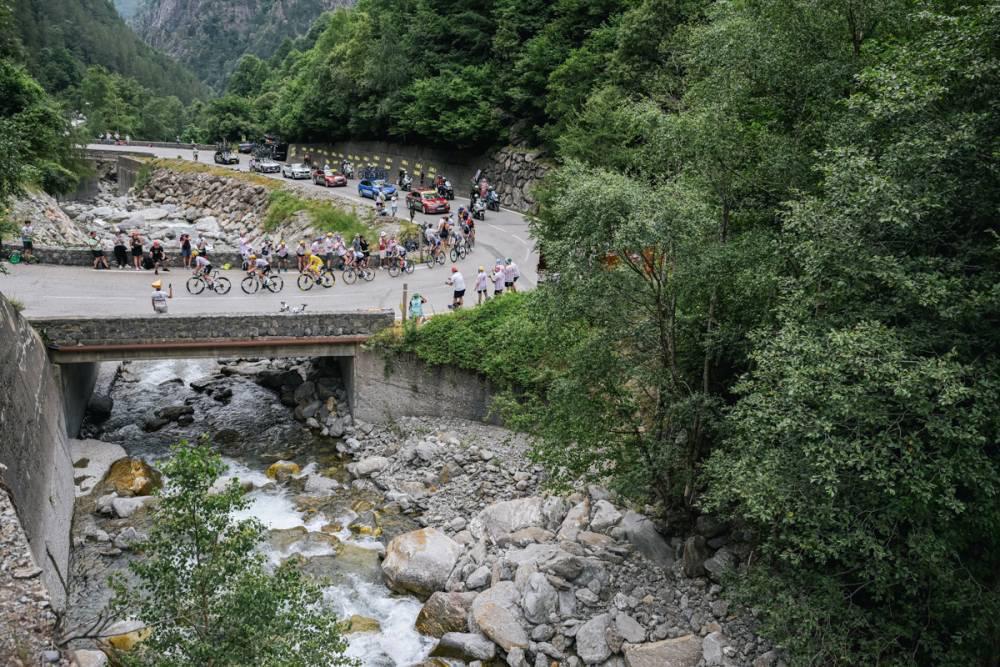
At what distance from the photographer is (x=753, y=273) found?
1473cm

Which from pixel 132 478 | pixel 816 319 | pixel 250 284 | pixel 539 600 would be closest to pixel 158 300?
pixel 250 284

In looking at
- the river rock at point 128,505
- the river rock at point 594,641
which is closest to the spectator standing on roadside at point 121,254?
the river rock at point 128,505

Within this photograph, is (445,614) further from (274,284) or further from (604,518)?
(274,284)

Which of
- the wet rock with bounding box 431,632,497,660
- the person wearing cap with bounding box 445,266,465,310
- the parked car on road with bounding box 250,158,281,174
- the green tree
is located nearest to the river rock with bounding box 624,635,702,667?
the wet rock with bounding box 431,632,497,660

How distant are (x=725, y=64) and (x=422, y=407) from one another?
1529cm

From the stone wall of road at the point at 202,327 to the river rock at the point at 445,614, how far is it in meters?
11.5

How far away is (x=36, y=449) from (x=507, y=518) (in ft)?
37.1

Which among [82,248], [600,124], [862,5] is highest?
[862,5]

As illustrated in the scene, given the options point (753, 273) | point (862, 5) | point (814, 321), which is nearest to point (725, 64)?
point (862, 5)

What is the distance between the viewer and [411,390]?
1045 inches

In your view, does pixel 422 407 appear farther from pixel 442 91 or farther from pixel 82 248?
pixel 442 91

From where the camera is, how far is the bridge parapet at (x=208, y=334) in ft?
76.7

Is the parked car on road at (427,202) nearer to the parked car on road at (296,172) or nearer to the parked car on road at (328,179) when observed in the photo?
the parked car on road at (328,179)

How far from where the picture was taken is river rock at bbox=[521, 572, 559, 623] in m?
16.0
